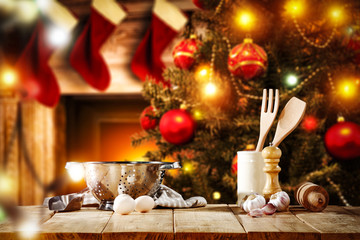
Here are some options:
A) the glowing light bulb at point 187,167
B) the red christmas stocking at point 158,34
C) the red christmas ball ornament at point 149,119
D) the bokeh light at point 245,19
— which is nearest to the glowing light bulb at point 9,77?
the red christmas stocking at point 158,34

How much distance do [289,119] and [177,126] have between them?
53 cm

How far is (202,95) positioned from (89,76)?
82 cm

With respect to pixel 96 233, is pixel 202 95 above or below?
above

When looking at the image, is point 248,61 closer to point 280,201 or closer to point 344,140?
point 344,140

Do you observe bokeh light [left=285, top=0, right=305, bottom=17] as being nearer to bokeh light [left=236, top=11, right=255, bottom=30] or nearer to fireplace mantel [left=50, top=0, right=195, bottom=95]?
bokeh light [left=236, top=11, right=255, bottom=30]

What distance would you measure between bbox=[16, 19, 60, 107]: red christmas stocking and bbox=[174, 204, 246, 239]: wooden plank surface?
1.40 metres

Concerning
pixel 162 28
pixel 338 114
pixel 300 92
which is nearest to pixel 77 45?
pixel 162 28

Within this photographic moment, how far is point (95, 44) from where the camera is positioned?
6.29 feet

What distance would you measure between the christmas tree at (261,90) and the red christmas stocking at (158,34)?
548 mm

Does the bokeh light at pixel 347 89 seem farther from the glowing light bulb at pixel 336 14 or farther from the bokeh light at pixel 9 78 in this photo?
the bokeh light at pixel 9 78

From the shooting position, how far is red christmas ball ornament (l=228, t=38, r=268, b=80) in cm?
116

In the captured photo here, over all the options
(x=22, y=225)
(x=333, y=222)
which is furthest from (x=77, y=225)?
(x=333, y=222)

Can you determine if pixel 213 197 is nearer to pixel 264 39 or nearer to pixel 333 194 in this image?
pixel 333 194

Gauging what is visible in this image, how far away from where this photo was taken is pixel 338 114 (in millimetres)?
1296
